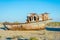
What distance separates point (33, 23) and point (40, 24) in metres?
1.47

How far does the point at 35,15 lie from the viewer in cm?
4822

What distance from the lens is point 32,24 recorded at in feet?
147

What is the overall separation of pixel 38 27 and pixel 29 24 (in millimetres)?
1977

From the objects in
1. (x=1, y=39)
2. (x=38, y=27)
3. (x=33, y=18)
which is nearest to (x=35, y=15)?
(x=33, y=18)

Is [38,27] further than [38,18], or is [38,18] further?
[38,18]

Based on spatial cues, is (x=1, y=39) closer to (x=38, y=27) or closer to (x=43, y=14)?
(x=38, y=27)

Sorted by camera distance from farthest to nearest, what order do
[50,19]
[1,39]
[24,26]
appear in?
[50,19] → [24,26] → [1,39]

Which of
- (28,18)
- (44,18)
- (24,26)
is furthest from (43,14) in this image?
(24,26)

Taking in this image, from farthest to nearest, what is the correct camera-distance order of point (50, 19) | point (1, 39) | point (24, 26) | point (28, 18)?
1. point (50, 19)
2. point (28, 18)
3. point (24, 26)
4. point (1, 39)

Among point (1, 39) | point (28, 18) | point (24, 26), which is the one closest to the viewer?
point (1, 39)

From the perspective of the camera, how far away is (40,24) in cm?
4597

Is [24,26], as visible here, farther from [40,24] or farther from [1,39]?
[1,39]

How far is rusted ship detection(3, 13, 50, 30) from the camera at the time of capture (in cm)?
4412

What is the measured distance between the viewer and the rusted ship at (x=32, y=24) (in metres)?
44.1
